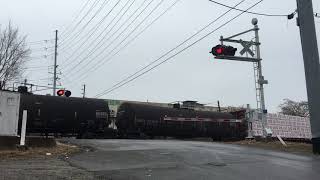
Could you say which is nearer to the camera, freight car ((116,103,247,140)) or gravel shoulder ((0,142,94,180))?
gravel shoulder ((0,142,94,180))

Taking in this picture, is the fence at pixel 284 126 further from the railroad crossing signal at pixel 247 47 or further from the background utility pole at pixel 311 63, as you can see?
the background utility pole at pixel 311 63

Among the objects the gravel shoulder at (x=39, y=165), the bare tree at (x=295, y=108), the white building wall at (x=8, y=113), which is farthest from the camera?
the bare tree at (x=295, y=108)

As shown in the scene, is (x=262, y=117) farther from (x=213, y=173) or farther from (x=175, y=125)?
(x=213, y=173)

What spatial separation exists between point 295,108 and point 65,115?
75.7 meters

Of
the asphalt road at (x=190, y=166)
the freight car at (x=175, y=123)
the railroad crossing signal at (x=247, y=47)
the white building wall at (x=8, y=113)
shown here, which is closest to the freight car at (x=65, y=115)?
the freight car at (x=175, y=123)

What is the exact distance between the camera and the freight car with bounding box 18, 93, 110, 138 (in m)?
26.0

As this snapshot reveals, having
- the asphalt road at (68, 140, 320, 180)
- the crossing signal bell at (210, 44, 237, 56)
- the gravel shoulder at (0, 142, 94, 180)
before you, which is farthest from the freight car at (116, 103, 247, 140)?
the asphalt road at (68, 140, 320, 180)

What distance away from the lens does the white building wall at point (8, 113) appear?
54.7ft

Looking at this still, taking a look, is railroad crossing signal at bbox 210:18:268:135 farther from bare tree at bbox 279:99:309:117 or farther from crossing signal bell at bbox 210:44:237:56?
bare tree at bbox 279:99:309:117

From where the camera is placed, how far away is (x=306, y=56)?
17.0 metres

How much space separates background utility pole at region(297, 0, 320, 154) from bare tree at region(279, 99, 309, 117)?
75502mm

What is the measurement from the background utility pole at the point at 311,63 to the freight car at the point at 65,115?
15.7 meters

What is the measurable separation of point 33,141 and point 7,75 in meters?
29.4

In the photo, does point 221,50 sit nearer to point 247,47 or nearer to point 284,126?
point 247,47
